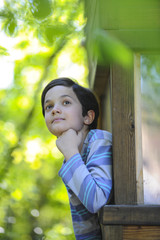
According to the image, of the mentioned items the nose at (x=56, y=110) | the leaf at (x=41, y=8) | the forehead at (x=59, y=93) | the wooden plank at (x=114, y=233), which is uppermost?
the forehead at (x=59, y=93)

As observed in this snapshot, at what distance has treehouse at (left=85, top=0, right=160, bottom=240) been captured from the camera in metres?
1.38

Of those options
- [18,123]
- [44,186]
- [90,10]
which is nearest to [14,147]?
[18,123]

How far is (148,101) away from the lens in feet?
5.23

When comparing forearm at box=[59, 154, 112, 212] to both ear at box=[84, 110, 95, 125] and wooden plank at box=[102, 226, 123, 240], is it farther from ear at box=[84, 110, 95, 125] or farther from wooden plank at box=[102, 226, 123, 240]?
ear at box=[84, 110, 95, 125]

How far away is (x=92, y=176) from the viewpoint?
1485 millimetres

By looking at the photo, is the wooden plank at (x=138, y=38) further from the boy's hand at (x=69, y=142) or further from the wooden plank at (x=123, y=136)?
the boy's hand at (x=69, y=142)

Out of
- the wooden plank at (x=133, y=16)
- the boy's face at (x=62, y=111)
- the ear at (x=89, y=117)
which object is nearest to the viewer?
the wooden plank at (x=133, y=16)

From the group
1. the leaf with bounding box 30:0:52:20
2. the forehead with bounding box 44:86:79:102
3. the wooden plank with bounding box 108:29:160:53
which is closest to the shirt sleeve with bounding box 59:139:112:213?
the forehead with bounding box 44:86:79:102

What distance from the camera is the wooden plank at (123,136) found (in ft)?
4.86

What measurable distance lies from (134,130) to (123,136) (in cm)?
7

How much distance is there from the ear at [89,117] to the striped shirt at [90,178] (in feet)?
0.54

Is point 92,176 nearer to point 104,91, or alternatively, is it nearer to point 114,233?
point 114,233

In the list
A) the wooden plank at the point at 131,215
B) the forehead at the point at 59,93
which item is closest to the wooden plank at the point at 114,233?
the wooden plank at the point at 131,215

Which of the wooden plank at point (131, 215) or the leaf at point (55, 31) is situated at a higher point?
the leaf at point (55, 31)
